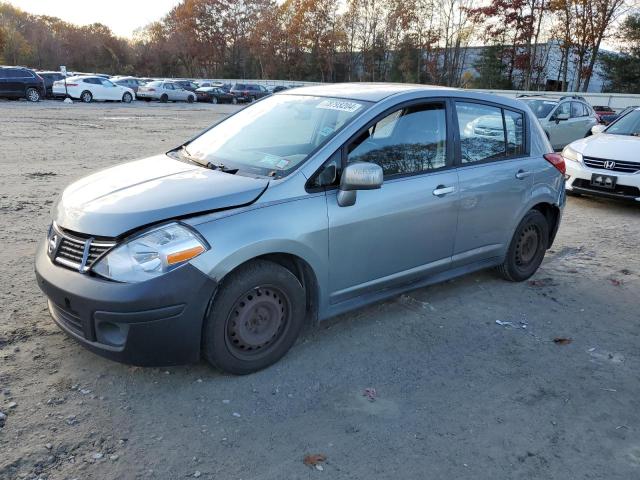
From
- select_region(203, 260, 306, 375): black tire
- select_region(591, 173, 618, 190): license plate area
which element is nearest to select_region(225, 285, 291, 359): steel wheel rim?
select_region(203, 260, 306, 375): black tire

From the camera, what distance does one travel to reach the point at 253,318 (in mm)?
3434

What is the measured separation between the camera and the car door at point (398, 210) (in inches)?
149

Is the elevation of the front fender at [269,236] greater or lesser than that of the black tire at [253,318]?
greater

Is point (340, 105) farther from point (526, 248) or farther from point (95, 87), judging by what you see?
point (95, 87)

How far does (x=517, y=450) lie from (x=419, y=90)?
272 cm

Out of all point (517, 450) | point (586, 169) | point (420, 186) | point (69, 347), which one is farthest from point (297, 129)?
point (586, 169)

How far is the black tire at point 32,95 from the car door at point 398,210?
2910cm

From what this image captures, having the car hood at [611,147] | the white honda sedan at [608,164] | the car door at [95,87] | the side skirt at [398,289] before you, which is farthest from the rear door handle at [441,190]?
the car door at [95,87]

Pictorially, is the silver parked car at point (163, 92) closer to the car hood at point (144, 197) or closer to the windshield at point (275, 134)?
the windshield at point (275, 134)

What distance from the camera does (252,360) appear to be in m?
3.48

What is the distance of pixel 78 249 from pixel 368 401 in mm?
1934

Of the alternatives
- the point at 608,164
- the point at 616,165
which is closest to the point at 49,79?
the point at 608,164

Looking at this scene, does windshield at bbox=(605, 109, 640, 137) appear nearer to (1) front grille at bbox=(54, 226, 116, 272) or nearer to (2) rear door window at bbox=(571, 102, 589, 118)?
(2) rear door window at bbox=(571, 102, 589, 118)

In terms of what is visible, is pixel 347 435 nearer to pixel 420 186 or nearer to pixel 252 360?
pixel 252 360
